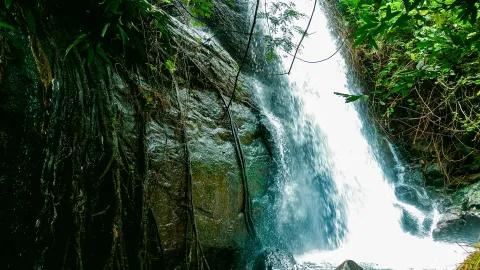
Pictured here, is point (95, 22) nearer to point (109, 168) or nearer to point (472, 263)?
point (109, 168)

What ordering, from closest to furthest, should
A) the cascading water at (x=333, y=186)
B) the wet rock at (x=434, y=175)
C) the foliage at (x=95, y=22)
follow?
the foliage at (x=95, y=22) → the cascading water at (x=333, y=186) → the wet rock at (x=434, y=175)

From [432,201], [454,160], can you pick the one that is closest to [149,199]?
[432,201]

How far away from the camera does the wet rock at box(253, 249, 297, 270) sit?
3775 millimetres

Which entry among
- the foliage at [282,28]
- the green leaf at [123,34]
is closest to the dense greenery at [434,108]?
the foliage at [282,28]

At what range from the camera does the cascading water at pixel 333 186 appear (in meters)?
5.00

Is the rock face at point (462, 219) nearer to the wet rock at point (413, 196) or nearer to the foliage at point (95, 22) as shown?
the wet rock at point (413, 196)

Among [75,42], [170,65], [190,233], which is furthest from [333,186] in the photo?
[75,42]

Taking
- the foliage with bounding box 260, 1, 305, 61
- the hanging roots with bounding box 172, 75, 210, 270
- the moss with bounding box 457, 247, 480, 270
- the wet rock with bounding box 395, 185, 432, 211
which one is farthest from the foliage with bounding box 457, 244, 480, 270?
the wet rock with bounding box 395, 185, 432, 211

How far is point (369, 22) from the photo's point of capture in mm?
1947

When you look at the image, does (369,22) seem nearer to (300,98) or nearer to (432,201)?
(300,98)

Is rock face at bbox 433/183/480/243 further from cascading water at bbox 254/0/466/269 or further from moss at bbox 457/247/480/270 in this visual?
moss at bbox 457/247/480/270

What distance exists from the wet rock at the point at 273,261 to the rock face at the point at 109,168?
405mm

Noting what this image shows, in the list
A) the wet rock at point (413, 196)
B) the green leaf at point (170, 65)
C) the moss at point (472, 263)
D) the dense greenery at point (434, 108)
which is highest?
the dense greenery at point (434, 108)

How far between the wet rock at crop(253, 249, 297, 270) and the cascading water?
58 cm
